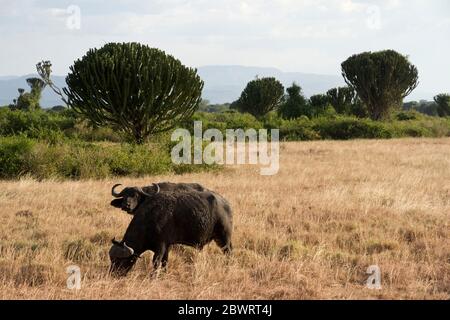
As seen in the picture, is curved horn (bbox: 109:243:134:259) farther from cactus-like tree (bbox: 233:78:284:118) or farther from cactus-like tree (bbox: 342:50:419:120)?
cactus-like tree (bbox: 233:78:284:118)

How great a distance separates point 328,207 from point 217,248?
3031 mm

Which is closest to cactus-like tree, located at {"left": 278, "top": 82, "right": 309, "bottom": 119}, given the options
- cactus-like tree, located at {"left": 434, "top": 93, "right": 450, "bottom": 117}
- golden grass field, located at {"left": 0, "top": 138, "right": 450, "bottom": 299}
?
cactus-like tree, located at {"left": 434, "top": 93, "right": 450, "bottom": 117}

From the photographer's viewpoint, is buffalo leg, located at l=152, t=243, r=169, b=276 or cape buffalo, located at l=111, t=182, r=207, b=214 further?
cape buffalo, located at l=111, t=182, r=207, b=214

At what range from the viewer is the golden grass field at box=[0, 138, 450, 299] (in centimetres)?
509

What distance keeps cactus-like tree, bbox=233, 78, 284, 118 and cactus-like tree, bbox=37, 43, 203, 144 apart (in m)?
25.1

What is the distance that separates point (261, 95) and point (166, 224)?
3787 centimetres

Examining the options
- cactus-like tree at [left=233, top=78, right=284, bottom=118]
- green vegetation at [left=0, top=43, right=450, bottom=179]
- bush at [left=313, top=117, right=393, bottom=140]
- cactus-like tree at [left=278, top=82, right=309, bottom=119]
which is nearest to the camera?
green vegetation at [left=0, top=43, right=450, bottom=179]

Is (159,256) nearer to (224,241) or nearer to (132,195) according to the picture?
(132,195)

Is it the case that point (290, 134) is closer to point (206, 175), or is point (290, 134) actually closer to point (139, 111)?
point (139, 111)

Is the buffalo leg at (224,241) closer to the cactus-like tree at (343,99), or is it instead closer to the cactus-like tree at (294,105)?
the cactus-like tree at (294,105)

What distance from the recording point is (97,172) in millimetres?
13633

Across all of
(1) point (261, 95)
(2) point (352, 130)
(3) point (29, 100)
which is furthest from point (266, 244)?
(3) point (29, 100)

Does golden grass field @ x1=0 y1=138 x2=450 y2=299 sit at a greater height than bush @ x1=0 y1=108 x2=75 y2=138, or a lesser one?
lesser

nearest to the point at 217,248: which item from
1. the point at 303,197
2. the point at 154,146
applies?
the point at 303,197
